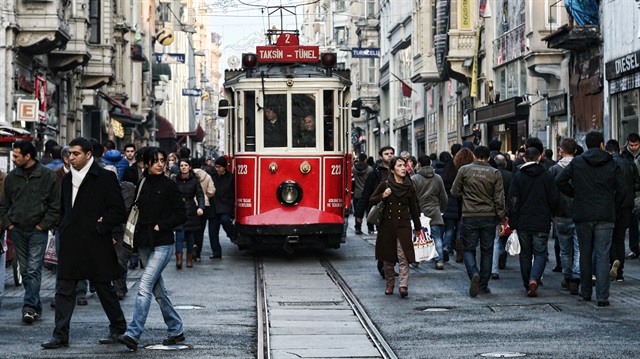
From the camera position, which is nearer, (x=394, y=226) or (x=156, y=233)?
(x=156, y=233)

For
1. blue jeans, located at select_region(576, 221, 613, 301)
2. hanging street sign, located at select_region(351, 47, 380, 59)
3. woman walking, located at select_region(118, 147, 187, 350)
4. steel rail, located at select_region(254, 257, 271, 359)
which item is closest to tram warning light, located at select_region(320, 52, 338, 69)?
steel rail, located at select_region(254, 257, 271, 359)

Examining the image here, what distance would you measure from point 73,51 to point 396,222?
23.3m

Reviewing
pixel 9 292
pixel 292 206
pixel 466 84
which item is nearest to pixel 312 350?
pixel 9 292

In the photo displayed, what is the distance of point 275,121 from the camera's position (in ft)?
67.5

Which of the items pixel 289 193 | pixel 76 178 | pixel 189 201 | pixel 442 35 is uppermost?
pixel 442 35

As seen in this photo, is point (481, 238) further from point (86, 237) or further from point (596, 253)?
point (86, 237)

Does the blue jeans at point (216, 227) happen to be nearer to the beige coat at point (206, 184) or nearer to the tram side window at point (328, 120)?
the beige coat at point (206, 184)

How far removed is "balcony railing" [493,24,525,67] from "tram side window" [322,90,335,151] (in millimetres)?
15390

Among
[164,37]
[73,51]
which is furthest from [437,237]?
[164,37]

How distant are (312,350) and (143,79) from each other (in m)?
54.3

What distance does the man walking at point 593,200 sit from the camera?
13727 mm

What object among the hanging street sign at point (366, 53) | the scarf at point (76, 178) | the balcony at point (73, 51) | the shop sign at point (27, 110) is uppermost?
the hanging street sign at point (366, 53)

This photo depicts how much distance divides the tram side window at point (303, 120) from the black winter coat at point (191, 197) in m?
1.89

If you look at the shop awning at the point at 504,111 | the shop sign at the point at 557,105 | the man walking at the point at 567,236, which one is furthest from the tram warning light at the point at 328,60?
the shop awning at the point at 504,111
